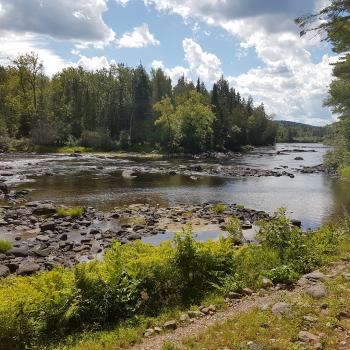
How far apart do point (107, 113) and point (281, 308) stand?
99125 mm

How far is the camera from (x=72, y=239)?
21.8m

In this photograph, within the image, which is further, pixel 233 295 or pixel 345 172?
pixel 345 172

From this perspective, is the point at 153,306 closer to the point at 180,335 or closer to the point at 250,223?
the point at 180,335

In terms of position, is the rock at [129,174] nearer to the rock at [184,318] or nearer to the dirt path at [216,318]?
the dirt path at [216,318]

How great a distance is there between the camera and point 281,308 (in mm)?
9398

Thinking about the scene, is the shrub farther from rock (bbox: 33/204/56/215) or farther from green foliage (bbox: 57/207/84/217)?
green foliage (bbox: 57/207/84/217)

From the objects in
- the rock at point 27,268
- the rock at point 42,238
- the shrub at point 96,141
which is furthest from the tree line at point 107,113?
the rock at point 27,268

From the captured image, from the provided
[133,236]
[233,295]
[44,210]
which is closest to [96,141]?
[44,210]

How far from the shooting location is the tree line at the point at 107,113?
9162cm

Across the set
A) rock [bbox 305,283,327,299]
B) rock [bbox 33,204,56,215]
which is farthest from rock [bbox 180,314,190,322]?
rock [bbox 33,204,56,215]

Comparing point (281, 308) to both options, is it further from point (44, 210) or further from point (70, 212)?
point (44, 210)

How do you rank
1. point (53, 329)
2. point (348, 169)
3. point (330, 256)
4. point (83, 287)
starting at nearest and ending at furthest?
1. point (53, 329)
2. point (83, 287)
3. point (330, 256)
4. point (348, 169)

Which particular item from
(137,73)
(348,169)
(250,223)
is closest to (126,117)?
(137,73)

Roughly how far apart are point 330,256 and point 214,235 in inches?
408
